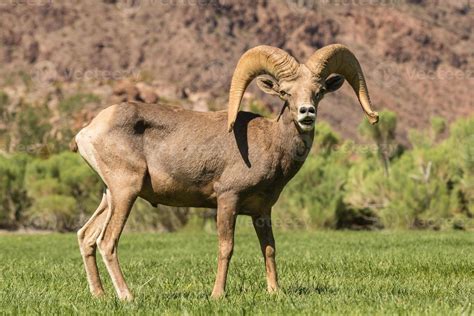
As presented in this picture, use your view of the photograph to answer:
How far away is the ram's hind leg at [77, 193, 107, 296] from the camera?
7.46 meters

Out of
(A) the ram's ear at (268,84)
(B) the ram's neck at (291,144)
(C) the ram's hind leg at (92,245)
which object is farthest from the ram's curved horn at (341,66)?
(C) the ram's hind leg at (92,245)

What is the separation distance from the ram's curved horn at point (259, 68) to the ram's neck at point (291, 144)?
447mm

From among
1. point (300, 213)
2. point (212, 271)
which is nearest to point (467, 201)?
point (300, 213)

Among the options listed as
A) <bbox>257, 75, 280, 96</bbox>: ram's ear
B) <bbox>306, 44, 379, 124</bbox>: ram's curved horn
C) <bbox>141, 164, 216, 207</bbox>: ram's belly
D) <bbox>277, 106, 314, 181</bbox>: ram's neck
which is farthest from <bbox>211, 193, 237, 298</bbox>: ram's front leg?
<bbox>306, 44, 379, 124</bbox>: ram's curved horn

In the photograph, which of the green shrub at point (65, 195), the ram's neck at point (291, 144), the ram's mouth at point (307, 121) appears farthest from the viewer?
the green shrub at point (65, 195)

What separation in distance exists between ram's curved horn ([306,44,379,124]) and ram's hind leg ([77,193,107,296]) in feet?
7.98

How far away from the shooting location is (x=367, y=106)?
8.01m

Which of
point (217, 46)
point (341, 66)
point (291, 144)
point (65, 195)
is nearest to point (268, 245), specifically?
point (291, 144)

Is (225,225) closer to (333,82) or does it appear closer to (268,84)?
(268,84)

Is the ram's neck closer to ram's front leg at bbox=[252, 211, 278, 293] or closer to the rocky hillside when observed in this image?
ram's front leg at bbox=[252, 211, 278, 293]

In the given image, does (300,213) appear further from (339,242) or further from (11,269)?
(11,269)

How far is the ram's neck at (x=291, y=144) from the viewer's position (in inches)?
299

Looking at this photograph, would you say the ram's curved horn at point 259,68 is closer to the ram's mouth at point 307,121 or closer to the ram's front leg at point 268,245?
the ram's mouth at point 307,121

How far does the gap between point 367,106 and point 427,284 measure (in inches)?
74.6
